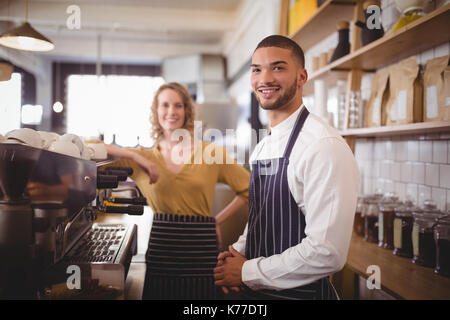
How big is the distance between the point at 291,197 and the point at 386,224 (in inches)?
27.8

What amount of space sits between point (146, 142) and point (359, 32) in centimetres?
110

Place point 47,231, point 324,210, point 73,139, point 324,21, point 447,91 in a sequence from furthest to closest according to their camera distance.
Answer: point 324,21 → point 447,91 → point 73,139 → point 324,210 → point 47,231

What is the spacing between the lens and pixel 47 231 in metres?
0.68

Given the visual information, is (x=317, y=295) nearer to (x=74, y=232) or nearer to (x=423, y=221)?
(x=423, y=221)

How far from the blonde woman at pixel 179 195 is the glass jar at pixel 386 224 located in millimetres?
565

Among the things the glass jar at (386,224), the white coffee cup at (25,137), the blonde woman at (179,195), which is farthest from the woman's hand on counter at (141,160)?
the glass jar at (386,224)

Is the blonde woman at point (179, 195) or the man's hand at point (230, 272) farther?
the blonde woman at point (179, 195)

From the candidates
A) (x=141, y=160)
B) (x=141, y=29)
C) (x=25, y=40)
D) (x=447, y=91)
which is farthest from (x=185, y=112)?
(x=141, y=29)

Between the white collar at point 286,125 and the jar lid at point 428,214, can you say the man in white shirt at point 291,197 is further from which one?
the jar lid at point 428,214

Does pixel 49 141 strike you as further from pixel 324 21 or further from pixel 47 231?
pixel 324 21

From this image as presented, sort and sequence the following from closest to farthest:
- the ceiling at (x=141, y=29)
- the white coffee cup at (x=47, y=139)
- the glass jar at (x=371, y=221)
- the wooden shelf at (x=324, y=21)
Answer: the white coffee cup at (x=47, y=139) < the glass jar at (x=371, y=221) < the wooden shelf at (x=324, y=21) < the ceiling at (x=141, y=29)

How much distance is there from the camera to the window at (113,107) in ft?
6.18
